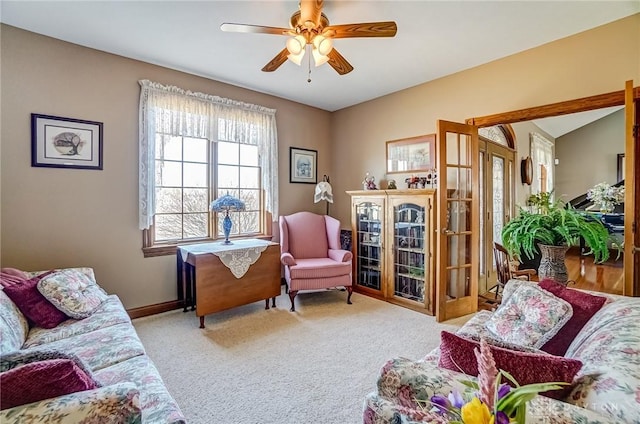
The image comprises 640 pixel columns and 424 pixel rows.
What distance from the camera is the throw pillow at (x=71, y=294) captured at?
2.01m

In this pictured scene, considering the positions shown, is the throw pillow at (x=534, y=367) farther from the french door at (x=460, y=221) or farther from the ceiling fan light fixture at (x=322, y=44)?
the french door at (x=460, y=221)

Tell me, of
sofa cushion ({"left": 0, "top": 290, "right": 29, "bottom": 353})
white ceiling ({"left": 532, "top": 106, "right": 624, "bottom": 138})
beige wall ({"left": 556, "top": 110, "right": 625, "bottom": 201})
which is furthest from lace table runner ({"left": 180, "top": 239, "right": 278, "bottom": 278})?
beige wall ({"left": 556, "top": 110, "right": 625, "bottom": 201})

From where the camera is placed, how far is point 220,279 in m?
3.03

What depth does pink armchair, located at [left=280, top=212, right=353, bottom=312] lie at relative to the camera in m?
3.45

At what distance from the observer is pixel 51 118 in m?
2.66

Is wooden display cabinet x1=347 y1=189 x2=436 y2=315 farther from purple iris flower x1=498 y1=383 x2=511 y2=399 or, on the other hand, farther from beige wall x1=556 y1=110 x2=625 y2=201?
beige wall x1=556 y1=110 x2=625 y2=201

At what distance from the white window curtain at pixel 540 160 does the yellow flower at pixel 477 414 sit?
5.06 m

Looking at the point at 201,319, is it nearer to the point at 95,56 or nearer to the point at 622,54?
the point at 95,56

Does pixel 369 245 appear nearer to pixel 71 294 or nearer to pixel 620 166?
pixel 71 294

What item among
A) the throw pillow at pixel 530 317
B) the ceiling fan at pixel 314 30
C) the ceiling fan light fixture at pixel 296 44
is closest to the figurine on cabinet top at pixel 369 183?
the ceiling fan at pixel 314 30

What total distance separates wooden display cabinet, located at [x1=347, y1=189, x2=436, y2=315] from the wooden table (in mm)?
1268

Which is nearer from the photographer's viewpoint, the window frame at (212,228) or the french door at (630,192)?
the french door at (630,192)

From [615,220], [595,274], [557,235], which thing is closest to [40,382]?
[557,235]

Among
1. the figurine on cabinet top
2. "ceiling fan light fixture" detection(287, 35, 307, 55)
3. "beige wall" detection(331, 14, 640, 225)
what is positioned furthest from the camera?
the figurine on cabinet top
